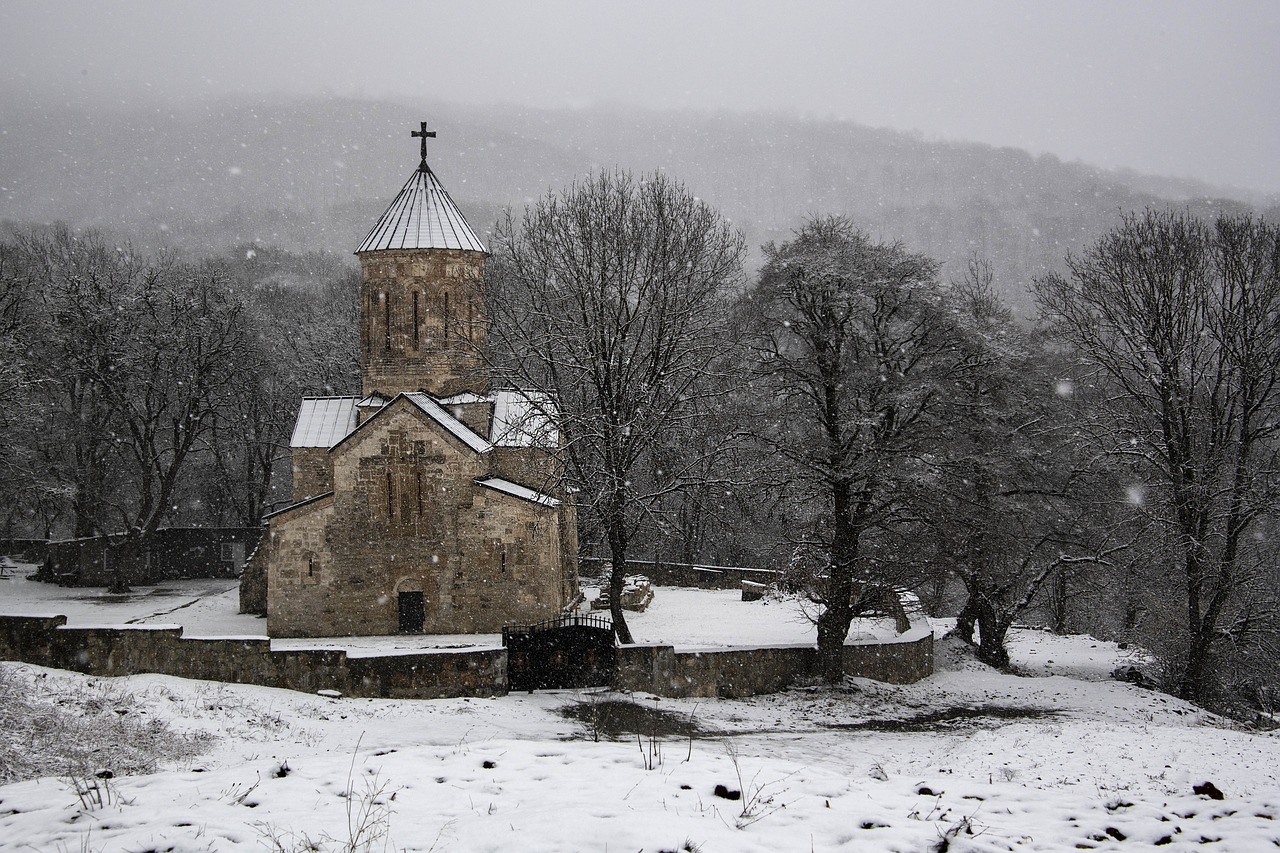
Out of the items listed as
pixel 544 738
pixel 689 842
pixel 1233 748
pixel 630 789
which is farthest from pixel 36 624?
pixel 1233 748

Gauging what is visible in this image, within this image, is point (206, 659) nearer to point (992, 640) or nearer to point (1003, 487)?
point (1003, 487)

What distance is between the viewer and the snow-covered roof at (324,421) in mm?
25062

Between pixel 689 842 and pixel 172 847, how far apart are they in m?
3.37

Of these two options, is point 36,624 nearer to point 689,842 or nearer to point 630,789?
point 630,789

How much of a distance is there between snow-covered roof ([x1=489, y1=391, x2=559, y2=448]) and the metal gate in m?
4.26

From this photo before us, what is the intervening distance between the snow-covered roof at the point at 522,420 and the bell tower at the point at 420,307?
2.82ft

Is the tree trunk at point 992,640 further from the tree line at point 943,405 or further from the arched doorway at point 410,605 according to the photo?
the arched doorway at point 410,605

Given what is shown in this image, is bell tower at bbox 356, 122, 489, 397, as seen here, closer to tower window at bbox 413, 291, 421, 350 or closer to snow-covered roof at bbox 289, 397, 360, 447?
tower window at bbox 413, 291, 421, 350

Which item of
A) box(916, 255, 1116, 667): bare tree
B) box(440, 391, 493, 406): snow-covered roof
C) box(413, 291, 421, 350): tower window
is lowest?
box(916, 255, 1116, 667): bare tree

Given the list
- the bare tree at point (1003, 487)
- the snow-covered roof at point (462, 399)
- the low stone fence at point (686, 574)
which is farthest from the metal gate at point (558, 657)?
the low stone fence at point (686, 574)

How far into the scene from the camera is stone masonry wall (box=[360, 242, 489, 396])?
24625 millimetres

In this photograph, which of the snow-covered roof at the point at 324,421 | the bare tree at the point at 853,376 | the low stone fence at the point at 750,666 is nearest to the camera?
the low stone fence at the point at 750,666

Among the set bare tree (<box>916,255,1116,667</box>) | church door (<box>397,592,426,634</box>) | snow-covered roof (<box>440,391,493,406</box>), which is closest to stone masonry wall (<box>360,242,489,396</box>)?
snow-covered roof (<box>440,391,493,406</box>)

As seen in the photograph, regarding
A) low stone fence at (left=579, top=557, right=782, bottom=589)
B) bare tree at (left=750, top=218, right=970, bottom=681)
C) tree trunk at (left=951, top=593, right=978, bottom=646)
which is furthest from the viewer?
low stone fence at (left=579, top=557, right=782, bottom=589)
